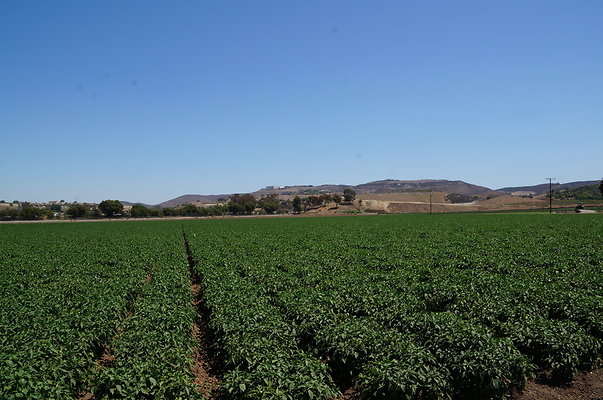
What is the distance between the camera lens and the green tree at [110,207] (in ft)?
504

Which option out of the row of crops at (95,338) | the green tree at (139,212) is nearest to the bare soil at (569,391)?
the row of crops at (95,338)

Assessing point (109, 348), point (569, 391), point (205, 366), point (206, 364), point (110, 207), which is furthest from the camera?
point (110, 207)

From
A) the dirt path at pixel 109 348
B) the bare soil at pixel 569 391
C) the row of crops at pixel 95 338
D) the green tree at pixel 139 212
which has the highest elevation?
the green tree at pixel 139 212

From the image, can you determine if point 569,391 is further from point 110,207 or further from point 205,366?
point 110,207

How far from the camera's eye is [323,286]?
16.5 m

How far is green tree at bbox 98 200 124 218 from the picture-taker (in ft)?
504

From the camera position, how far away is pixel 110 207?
15425 cm

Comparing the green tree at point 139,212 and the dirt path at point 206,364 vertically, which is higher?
the green tree at point 139,212

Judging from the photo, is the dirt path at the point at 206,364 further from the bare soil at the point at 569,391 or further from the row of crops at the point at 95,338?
the bare soil at the point at 569,391

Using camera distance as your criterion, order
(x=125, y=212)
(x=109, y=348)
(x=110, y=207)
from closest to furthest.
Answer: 1. (x=109, y=348)
2. (x=110, y=207)
3. (x=125, y=212)

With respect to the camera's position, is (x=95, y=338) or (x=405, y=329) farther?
(x=405, y=329)

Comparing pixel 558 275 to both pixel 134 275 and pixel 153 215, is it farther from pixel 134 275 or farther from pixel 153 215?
pixel 153 215

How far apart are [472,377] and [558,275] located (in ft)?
42.2

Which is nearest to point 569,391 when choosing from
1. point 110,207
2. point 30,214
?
point 30,214
